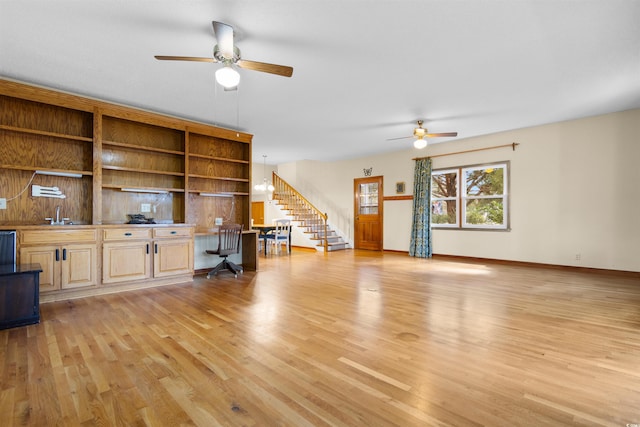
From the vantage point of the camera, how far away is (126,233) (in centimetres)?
427

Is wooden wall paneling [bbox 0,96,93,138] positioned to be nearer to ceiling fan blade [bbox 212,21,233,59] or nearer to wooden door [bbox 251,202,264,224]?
ceiling fan blade [bbox 212,21,233,59]

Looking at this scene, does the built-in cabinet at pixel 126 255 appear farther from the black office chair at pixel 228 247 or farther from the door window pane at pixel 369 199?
the door window pane at pixel 369 199

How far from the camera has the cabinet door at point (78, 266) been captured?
3787 mm

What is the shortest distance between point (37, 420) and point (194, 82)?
3725 mm

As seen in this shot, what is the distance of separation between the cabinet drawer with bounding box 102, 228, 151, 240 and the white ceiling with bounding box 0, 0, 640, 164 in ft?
6.33

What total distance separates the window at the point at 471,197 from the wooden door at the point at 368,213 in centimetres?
166

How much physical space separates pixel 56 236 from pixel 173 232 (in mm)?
1382

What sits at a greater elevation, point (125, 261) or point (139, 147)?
point (139, 147)

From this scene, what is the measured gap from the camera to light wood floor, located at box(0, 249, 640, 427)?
1629 mm

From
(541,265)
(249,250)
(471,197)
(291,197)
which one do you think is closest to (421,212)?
(471,197)

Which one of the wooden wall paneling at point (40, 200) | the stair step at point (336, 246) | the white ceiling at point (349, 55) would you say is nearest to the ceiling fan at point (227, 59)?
the white ceiling at point (349, 55)

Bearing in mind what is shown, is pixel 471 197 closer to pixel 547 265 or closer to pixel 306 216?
pixel 547 265

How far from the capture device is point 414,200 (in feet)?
26.0

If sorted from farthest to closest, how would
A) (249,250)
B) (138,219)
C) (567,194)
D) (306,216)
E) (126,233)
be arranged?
(306,216) → (249,250) → (567,194) → (138,219) → (126,233)
